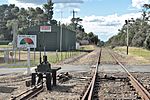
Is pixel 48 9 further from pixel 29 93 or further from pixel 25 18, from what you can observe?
pixel 29 93

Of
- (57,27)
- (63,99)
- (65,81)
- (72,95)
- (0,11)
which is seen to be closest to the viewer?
(63,99)

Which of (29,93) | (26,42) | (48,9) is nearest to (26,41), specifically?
(26,42)

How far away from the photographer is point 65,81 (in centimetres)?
1930

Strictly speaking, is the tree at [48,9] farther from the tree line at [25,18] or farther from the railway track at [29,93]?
the railway track at [29,93]

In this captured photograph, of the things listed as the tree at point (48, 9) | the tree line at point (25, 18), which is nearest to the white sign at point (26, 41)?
the tree line at point (25, 18)

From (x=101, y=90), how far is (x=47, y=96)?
8.36 feet

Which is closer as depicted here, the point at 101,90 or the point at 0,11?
the point at 101,90

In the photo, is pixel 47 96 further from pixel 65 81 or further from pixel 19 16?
pixel 19 16

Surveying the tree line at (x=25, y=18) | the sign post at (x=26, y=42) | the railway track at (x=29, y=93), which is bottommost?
the railway track at (x=29, y=93)

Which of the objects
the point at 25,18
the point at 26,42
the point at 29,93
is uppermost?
the point at 25,18

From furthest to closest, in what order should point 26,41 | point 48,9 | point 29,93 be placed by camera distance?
point 48,9 < point 26,41 < point 29,93

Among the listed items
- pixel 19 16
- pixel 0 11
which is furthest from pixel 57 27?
pixel 0 11

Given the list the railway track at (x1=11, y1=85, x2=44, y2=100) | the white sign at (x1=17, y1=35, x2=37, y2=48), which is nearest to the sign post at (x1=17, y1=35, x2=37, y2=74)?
the white sign at (x1=17, y1=35, x2=37, y2=48)

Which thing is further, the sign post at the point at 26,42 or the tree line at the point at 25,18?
the tree line at the point at 25,18
